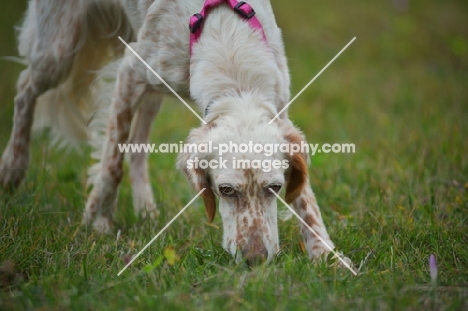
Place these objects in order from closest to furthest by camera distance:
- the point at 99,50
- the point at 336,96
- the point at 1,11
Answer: the point at 99,50 < the point at 336,96 < the point at 1,11

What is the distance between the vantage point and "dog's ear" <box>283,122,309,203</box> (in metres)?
2.73

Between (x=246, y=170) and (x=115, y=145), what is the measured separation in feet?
4.13

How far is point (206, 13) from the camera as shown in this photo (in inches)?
118

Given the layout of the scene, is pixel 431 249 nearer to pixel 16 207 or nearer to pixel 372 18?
pixel 16 207

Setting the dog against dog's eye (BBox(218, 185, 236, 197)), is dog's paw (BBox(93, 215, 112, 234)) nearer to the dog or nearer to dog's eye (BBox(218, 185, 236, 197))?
the dog

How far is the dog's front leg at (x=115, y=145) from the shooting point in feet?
11.3

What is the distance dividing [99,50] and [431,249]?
2.42 metres

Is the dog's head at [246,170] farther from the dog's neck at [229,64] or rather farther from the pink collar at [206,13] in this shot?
the pink collar at [206,13]

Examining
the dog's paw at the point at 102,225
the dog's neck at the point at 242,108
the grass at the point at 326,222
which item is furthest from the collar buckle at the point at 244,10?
the dog's paw at the point at 102,225

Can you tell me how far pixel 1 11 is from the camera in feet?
28.7

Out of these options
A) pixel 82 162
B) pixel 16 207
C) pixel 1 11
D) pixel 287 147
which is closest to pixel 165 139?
pixel 82 162

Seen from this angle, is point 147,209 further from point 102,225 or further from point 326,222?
point 326,222

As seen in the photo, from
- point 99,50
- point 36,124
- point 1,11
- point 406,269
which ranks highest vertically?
point 1,11

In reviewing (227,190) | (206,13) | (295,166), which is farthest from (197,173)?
(206,13)
